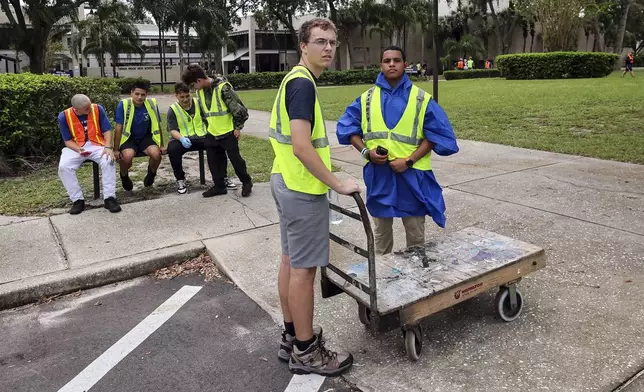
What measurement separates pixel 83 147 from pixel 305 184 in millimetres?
4415

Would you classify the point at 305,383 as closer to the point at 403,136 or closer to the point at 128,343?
the point at 128,343

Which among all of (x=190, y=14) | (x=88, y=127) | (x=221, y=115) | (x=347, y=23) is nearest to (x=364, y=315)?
(x=221, y=115)

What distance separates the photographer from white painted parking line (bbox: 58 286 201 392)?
10.4ft

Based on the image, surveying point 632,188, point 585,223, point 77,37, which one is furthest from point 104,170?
point 77,37

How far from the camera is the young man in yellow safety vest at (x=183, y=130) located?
7043mm

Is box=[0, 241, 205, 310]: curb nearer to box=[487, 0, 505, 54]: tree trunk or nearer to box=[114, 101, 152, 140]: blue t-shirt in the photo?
box=[114, 101, 152, 140]: blue t-shirt

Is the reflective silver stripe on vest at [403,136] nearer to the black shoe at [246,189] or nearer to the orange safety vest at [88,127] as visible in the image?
the black shoe at [246,189]

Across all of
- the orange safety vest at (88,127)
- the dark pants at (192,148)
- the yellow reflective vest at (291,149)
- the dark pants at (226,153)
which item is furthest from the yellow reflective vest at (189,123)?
the yellow reflective vest at (291,149)

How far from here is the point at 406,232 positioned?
13.3 feet

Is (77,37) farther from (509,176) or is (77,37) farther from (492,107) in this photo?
(509,176)

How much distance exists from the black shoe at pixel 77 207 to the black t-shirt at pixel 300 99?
425 cm

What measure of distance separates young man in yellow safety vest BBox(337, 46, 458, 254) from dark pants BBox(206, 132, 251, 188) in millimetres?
2954

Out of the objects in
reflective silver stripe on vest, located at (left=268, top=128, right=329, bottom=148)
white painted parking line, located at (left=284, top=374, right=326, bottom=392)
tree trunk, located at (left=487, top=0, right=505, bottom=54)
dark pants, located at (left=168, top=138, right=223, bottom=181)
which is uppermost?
tree trunk, located at (left=487, top=0, right=505, bottom=54)

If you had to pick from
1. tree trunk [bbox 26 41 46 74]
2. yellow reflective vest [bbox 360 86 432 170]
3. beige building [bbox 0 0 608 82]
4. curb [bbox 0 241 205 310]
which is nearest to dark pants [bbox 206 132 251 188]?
curb [bbox 0 241 205 310]
